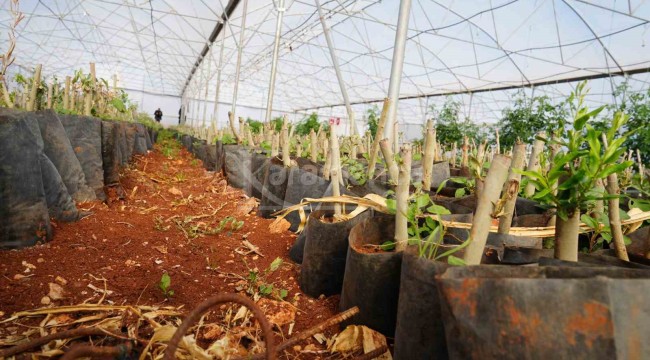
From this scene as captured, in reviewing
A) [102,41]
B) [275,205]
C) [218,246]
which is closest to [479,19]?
[275,205]

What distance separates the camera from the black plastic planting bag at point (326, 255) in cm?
172

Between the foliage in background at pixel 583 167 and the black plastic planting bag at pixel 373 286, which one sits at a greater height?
the foliage in background at pixel 583 167

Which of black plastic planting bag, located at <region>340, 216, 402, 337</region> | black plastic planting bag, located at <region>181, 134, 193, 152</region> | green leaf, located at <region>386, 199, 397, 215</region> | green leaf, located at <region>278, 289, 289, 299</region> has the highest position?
black plastic planting bag, located at <region>181, 134, 193, 152</region>

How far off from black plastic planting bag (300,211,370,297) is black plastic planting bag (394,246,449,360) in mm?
671

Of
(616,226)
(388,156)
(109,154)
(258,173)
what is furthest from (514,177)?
(109,154)

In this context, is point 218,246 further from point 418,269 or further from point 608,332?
point 608,332

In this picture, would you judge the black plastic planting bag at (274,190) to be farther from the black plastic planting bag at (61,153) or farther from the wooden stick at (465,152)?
the wooden stick at (465,152)

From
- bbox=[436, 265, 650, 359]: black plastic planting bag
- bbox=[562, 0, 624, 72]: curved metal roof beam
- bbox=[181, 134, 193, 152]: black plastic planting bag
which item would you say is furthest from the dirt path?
bbox=[562, 0, 624, 72]: curved metal roof beam

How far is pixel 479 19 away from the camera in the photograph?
11.0 meters

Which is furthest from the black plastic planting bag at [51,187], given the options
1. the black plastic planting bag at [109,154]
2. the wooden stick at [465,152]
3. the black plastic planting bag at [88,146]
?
the wooden stick at [465,152]

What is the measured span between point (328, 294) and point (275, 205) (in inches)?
63.8

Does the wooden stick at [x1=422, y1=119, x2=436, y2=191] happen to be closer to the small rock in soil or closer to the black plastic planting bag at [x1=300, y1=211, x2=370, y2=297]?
the black plastic planting bag at [x1=300, y1=211, x2=370, y2=297]

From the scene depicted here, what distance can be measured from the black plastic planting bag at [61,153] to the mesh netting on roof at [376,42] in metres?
7.20

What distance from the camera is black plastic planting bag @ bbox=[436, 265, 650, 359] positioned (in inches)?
23.7
